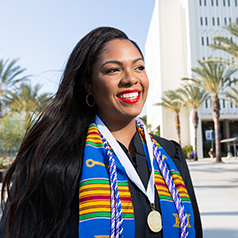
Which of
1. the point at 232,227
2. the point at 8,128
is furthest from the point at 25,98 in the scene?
the point at 232,227

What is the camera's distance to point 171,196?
1567 mm

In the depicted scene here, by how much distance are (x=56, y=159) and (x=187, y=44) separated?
47260 mm

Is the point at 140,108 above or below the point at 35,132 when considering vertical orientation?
above

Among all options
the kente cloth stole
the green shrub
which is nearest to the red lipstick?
the kente cloth stole

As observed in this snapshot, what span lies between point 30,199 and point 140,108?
0.78 metres

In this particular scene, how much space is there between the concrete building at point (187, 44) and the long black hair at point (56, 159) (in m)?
42.8

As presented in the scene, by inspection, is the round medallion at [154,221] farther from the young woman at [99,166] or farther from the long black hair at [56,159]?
the long black hair at [56,159]

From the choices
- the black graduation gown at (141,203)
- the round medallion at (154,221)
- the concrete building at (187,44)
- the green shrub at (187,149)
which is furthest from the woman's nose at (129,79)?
the concrete building at (187,44)

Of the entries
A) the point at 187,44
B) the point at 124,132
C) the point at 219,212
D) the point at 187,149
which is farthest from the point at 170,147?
the point at 187,44

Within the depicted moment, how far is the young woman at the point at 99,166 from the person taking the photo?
Result: 56.3 inches

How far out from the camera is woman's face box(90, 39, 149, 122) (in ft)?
5.36

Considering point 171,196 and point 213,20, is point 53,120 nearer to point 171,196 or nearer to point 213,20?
point 171,196

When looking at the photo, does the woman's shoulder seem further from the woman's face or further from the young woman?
the woman's face

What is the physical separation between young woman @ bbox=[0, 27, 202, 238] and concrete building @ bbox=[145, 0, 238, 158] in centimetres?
4274
